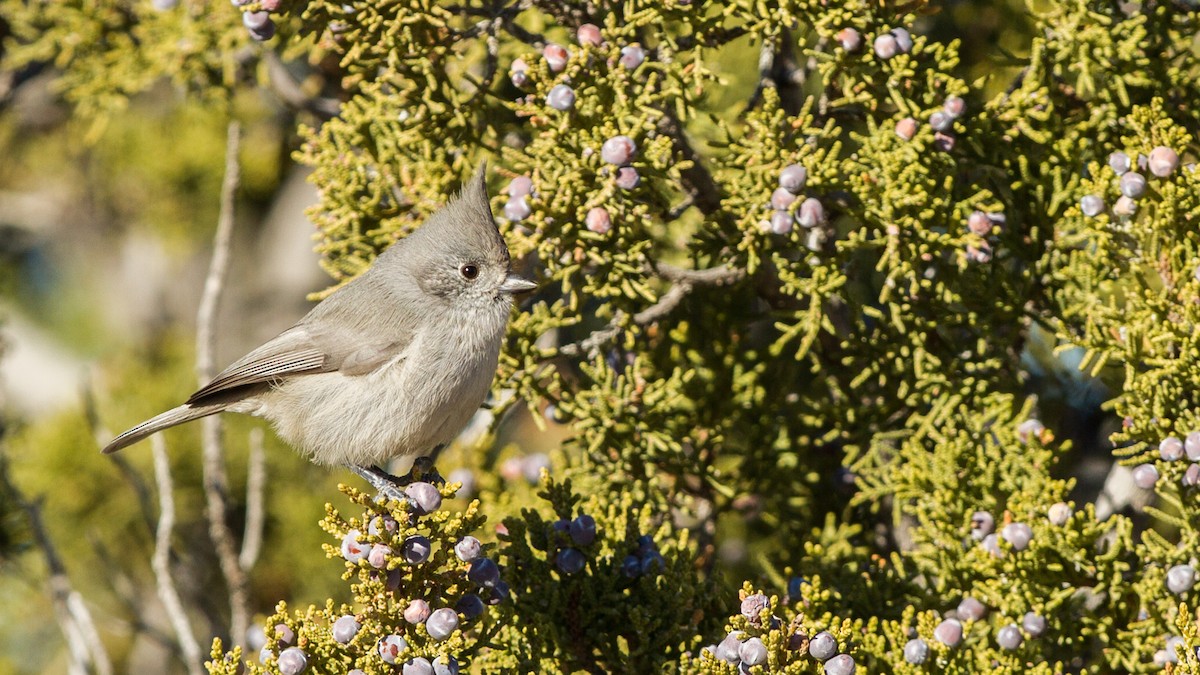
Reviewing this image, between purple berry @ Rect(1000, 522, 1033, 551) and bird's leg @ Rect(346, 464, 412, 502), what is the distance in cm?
130

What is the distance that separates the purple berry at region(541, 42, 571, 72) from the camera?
8.16ft

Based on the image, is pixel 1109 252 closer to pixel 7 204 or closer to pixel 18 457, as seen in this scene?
pixel 18 457

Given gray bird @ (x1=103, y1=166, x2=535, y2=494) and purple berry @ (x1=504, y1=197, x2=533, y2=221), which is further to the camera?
gray bird @ (x1=103, y1=166, x2=535, y2=494)

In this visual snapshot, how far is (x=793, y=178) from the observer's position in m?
2.47

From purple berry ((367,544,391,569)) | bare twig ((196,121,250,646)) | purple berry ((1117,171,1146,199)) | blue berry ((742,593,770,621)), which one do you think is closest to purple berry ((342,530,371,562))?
purple berry ((367,544,391,569))

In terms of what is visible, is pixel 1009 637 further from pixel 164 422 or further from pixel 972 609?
pixel 164 422

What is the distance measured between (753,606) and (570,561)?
49 cm

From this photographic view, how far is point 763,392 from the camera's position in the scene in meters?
3.06

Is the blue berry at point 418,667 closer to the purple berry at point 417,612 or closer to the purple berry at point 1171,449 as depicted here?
the purple berry at point 417,612

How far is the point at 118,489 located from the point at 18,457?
61 cm

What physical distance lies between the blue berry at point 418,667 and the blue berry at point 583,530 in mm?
470

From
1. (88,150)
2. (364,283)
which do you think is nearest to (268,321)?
(88,150)

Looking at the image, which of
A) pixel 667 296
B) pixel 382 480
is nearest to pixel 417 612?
pixel 382 480

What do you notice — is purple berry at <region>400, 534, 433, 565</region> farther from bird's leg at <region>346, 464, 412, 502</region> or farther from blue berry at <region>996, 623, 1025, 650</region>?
blue berry at <region>996, 623, 1025, 650</region>
